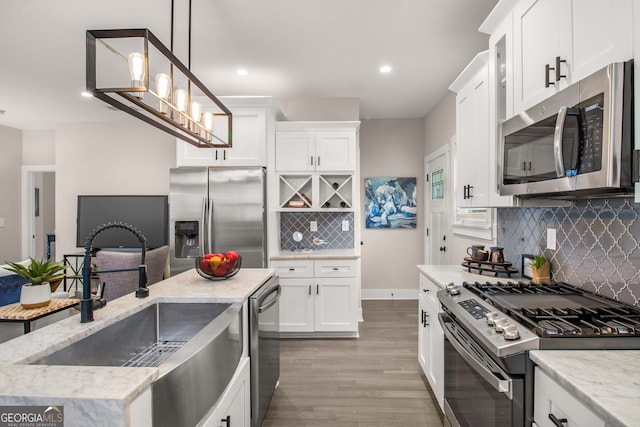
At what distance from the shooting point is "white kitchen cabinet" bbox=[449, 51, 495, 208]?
2135 mm

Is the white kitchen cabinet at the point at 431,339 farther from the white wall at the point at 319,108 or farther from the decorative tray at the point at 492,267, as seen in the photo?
the white wall at the point at 319,108

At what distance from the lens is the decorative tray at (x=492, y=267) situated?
2193 mm

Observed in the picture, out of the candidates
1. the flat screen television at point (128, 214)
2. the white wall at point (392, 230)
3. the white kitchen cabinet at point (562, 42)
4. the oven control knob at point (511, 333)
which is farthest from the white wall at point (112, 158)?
the oven control knob at point (511, 333)

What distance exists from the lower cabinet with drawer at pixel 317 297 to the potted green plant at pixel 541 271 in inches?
73.7

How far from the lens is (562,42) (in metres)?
1.40

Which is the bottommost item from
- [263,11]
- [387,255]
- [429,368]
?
[429,368]

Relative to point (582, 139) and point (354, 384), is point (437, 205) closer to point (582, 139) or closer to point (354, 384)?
point (354, 384)

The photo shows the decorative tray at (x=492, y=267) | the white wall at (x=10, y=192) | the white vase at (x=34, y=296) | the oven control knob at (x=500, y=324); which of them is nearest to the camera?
the oven control knob at (x=500, y=324)

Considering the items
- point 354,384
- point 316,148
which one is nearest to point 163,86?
point 316,148

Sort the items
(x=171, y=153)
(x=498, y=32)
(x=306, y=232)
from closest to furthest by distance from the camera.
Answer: (x=498, y=32), (x=306, y=232), (x=171, y=153)

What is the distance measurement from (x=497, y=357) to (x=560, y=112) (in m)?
0.93

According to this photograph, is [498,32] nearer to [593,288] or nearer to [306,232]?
[593,288]

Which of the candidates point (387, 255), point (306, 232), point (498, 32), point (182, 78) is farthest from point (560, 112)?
point (387, 255)

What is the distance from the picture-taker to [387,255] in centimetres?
511
